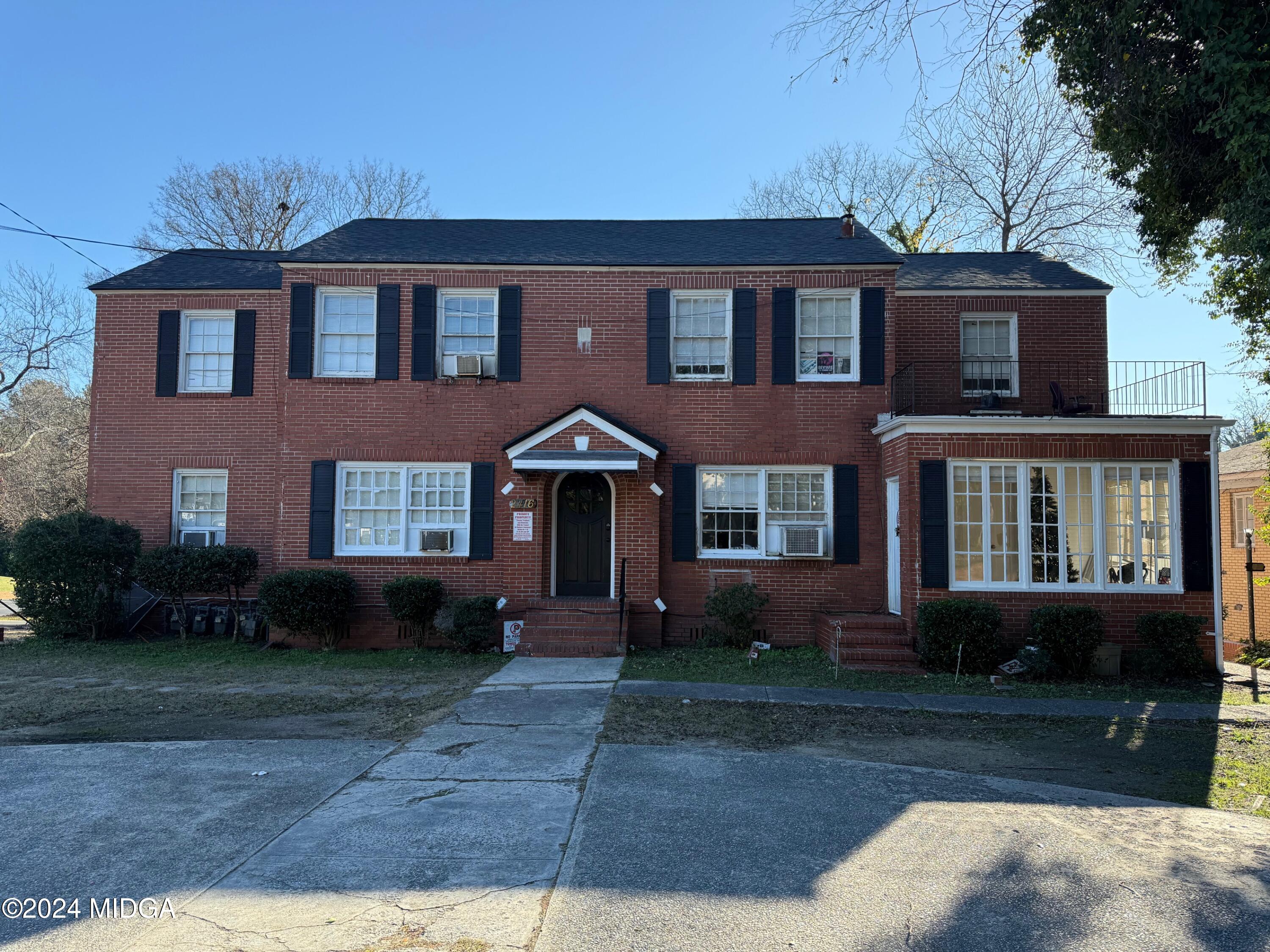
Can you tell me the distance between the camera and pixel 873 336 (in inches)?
555

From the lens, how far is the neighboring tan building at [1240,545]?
17625 mm

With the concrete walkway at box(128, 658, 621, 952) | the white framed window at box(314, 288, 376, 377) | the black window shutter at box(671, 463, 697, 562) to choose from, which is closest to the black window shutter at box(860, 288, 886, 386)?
the black window shutter at box(671, 463, 697, 562)

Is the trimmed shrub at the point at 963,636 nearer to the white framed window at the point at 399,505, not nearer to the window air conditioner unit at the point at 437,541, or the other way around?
the white framed window at the point at 399,505

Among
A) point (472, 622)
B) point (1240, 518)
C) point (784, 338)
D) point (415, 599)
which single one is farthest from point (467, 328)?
point (1240, 518)

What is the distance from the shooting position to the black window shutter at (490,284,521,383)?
14344mm

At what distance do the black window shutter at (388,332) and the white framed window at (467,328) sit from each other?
0.64m

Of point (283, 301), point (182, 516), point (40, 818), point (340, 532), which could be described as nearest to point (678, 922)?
point (40, 818)

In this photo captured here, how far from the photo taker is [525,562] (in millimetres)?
13859

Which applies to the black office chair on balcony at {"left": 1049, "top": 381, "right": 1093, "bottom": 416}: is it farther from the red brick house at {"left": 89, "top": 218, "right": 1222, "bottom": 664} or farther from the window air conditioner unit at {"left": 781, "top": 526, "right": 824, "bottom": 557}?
the window air conditioner unit at {"left": 781, "top": 526, "right": 824, "bottom": 557}

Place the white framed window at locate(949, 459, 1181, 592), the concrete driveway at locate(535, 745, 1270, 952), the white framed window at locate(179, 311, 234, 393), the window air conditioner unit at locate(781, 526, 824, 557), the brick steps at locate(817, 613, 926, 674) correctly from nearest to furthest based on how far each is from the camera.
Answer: the concrete driveway at locate(535, 745, 1270, 952) → the brick steps at locate(817, 613, 926, 674) → the white framed window at locate(949, 459, 1181, 592) → the window air conditioner unit at locate(781, 526, 824, 557) → the white framed window at locate(179, 311, 234, 393)

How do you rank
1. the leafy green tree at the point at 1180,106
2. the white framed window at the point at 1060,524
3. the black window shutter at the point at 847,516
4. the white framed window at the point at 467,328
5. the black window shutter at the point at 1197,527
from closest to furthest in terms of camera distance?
the leafy green tree at the point at 1180,106 < the black window shutter at the point at 1197,527 < the white framed window at the point at 1060,524 < the black window shutter at the point at 847,516 < the white framed window at the point at 467,328

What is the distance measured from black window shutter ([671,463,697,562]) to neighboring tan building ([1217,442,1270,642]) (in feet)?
37.2

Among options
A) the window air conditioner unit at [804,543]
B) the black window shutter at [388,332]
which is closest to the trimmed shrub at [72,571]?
the black window shutter at [388,332]

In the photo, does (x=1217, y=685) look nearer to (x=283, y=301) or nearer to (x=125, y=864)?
(x=125, y=864)
